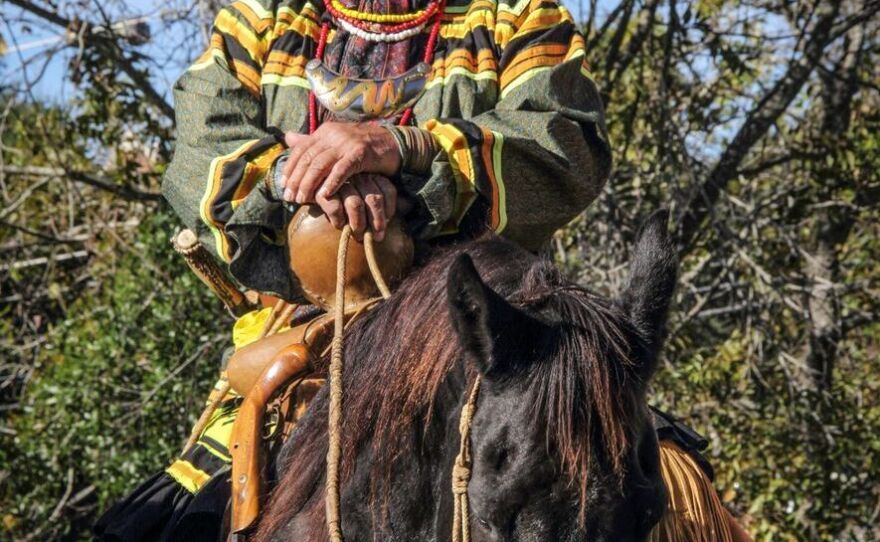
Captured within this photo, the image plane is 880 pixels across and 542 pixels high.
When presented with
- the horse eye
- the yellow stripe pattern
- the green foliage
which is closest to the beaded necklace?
the yellow stripe pattern

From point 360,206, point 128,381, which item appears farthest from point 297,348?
point 128,381

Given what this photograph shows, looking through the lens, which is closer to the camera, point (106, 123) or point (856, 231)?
point (106, 123)

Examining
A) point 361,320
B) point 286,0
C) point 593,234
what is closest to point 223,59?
point 286,0

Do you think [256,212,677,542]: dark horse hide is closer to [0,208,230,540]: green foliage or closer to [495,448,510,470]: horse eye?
[495,448,510,470]: horse eye

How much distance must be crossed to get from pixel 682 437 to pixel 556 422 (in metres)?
0.99

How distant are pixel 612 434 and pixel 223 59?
4.98 ft

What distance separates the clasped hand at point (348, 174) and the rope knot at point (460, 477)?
25.5 inches

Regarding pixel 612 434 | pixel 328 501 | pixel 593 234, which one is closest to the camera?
pixel 612 434

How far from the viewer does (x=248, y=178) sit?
94.0 inches

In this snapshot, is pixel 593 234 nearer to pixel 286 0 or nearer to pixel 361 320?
pixel 286 0

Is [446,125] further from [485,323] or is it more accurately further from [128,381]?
[128,381]

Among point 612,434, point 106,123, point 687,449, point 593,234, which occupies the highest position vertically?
point 612,434

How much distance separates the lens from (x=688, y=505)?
2236 mm

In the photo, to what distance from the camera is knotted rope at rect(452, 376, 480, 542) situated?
1.64 metres
